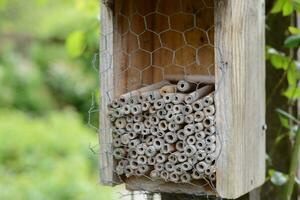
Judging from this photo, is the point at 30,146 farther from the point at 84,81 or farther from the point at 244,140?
the point at 244,140

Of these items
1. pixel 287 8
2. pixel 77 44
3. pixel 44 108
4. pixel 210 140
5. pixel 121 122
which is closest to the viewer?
pixel 210 140

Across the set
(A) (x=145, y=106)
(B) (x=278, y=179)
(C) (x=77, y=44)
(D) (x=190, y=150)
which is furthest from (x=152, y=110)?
(C) (x=77, y=44)

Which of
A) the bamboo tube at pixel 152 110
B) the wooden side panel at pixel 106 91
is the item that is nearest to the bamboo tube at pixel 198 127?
the bamboo tube at pixel 152 110

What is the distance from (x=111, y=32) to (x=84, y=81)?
7.88 metres

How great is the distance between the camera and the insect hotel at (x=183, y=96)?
1496 millimetres

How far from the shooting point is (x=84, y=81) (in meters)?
9.48

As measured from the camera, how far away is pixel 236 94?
1508 mm

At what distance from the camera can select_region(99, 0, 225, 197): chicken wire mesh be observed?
1506 mm

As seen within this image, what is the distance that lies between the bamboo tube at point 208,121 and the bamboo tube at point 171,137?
7 centimetres

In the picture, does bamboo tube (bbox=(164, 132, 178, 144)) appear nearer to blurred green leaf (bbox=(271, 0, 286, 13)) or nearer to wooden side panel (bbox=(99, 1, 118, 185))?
wooden side panel (bbox=(99, 1, 118, 185))

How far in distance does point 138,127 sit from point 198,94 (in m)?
0.15

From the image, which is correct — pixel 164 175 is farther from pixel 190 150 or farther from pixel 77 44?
pixel 77 44

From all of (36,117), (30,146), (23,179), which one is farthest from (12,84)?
(23,179)

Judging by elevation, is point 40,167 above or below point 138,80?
below
